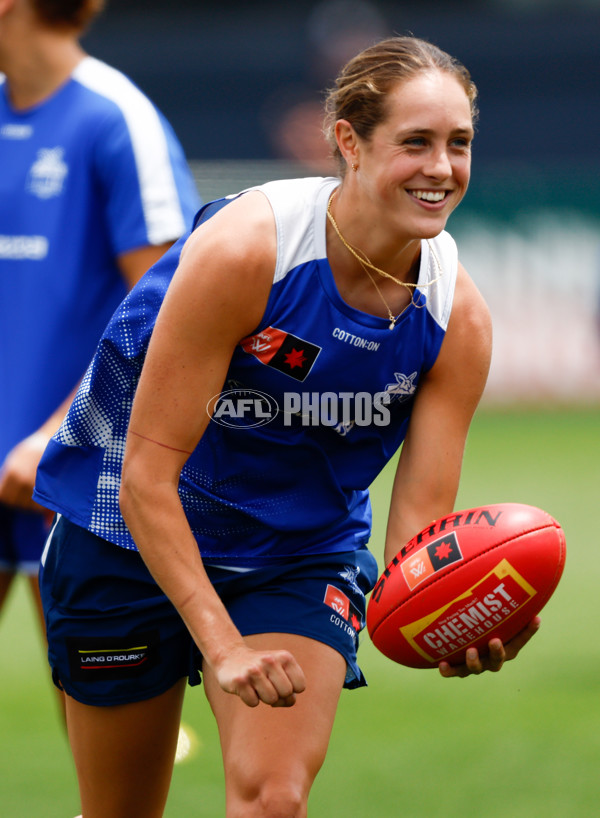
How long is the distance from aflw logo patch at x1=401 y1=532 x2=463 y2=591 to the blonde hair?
37.4 inches

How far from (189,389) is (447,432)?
2.34ft

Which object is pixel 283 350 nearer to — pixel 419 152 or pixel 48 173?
pixel 419 152

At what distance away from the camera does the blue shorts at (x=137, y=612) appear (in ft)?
10.3

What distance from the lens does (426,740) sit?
4.84 m

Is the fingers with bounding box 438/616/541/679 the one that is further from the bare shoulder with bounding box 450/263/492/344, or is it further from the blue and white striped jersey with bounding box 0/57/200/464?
the blue and white striped jersey with bounding box 0/57/200/464

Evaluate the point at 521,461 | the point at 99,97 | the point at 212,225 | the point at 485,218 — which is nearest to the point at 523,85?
the point at 485,218

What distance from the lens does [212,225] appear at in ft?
9.36

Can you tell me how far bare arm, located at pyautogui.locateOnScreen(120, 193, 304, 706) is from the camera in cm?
276

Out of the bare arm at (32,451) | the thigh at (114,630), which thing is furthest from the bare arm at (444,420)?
the bare arm at (32,451)

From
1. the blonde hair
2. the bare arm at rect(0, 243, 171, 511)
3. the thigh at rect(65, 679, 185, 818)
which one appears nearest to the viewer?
the blonde hair

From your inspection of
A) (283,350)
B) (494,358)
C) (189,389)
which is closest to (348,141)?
(283,350)

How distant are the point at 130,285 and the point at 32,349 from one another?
0.37 metres

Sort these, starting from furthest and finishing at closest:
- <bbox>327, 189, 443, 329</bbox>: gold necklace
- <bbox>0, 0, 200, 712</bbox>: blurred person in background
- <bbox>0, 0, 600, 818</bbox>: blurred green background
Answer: <bbox>0, 0, 600, 818</bbox>: blurred green background, <bbox>0, 0, 200, 712</bbox>: blurred person in background, <bbox>327, 189, 443, 329</bbox>: gold necklace

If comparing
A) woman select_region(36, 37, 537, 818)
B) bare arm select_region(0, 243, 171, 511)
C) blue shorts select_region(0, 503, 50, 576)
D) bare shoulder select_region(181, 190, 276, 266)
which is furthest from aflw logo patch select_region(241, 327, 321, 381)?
blue shorts select_region(0, 503, 50, 576)
